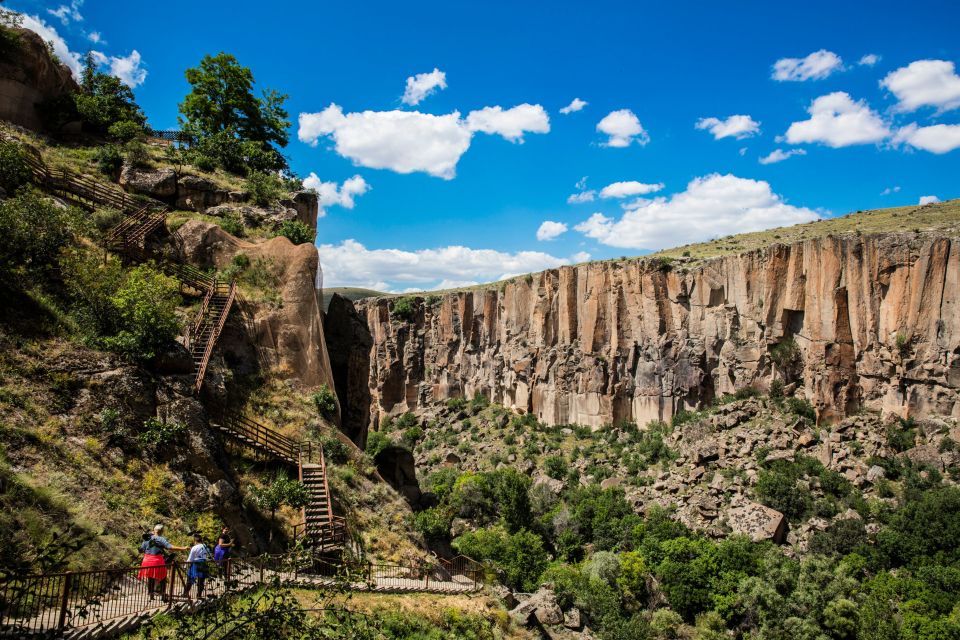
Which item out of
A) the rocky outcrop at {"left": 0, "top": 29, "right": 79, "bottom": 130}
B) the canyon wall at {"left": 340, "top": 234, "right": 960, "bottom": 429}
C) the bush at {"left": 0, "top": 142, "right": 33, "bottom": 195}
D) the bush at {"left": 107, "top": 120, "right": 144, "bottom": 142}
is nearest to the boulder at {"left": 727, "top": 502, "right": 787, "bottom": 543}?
the canyon wall at {"left": 340, "top": 234, "right": 960, "bottom": 429}

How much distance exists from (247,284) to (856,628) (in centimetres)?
3555

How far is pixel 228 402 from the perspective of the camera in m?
21.8

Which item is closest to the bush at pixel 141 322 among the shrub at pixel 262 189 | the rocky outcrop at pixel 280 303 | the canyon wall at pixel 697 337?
the rocky outcrop at pixel 280 303

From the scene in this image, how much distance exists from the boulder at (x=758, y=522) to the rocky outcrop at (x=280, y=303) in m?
30.8

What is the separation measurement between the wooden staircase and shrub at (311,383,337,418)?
4.75 metres

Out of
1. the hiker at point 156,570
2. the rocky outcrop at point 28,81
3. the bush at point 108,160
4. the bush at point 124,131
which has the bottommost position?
the hiker at point 156,570

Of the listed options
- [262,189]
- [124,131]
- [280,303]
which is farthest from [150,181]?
[280,303]

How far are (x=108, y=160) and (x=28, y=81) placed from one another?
28.2 feet

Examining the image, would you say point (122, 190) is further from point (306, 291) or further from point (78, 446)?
point (78, 446)

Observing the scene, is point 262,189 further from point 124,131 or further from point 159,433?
point 159,433

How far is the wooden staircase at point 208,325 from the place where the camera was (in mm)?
20720

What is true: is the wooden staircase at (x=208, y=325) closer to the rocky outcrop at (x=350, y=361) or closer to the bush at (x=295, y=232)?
the bush at (x=295, y=232)

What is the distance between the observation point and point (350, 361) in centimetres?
3195

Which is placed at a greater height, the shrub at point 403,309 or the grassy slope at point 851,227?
the grassy slope at point 851,227
